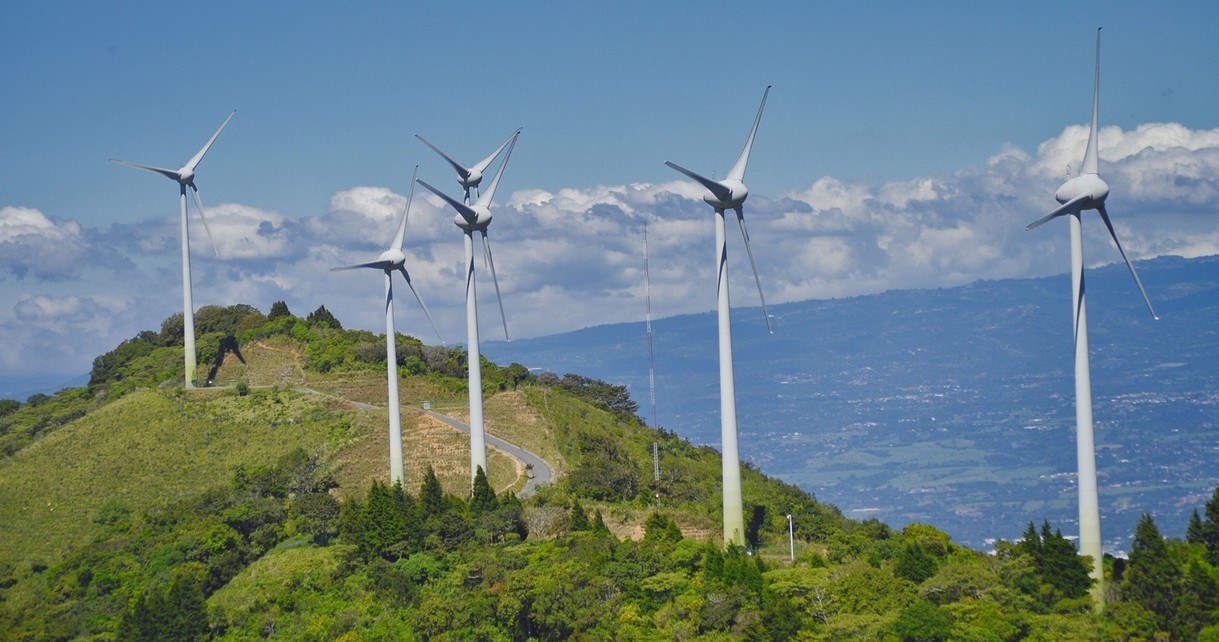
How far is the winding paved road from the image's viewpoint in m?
104

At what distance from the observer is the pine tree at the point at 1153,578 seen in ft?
207

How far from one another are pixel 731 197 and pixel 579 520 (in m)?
23.8

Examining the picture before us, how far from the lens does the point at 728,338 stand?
248ft

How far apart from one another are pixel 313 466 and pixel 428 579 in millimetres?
30611

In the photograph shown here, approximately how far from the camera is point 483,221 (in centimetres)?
9269

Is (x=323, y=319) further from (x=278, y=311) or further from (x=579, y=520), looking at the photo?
(x=579, y=520)

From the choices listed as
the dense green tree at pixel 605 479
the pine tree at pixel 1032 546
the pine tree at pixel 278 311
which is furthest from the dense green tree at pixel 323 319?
the pine tree at pixel 1032 546

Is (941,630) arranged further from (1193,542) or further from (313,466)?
(313,466)

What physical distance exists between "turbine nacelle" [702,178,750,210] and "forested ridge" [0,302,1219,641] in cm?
1873

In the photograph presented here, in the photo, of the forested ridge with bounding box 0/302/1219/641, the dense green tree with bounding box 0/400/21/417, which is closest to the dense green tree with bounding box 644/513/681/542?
the forested ridge with bounding box 0/302/1219/641

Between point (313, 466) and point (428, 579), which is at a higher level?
point (313, 466)

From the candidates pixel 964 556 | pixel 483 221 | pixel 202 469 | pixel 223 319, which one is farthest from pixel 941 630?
pixel 223 319

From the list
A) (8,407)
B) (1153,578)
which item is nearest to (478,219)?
(1153,578)

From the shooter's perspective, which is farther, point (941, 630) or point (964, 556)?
point (964, 556)
